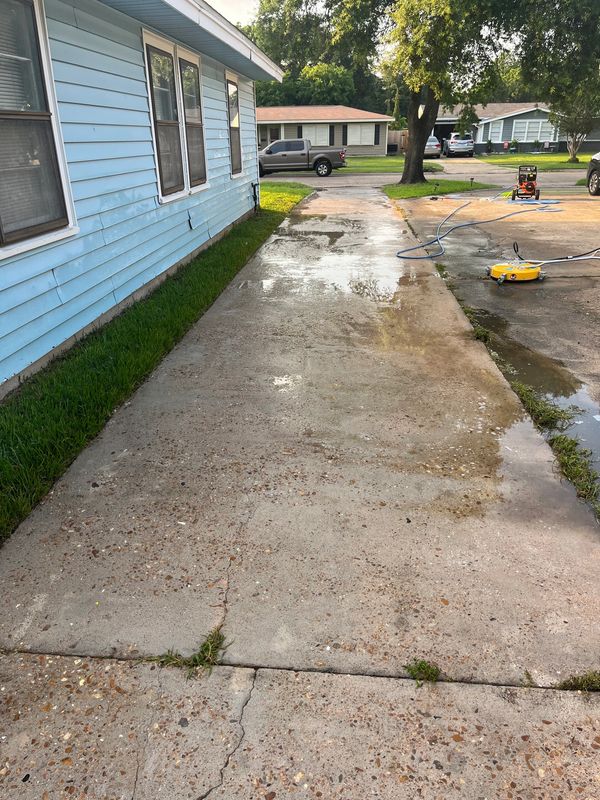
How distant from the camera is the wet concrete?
4465 mm

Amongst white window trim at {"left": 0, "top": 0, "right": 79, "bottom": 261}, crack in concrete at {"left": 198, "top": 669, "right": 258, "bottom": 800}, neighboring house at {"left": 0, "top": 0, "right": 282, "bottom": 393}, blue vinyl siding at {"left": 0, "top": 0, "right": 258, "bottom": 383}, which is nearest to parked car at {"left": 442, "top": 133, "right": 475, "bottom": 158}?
neighboring house at {"left": 0, "top": 0, "right": 282, "bottom": 393}

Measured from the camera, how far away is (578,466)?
3.30 meters

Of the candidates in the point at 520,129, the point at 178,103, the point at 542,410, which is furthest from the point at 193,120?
the point at 520,129

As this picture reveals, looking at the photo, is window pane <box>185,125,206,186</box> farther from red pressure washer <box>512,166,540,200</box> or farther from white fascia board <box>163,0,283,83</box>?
red pressure washer <box>512,166,540,200</box>

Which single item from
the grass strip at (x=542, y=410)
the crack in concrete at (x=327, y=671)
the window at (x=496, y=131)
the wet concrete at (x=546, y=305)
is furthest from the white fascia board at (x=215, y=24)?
the window at (x=496, y=131)

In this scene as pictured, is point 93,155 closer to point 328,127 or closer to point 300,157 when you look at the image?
point 300,157

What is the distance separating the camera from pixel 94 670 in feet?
6.81

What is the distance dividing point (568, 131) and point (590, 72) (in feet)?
51.6

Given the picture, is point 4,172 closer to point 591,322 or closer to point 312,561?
point 312,561

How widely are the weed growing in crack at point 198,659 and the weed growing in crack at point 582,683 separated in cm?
122

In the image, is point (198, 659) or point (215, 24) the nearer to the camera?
point (198, 659)

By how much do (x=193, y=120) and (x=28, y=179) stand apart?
4745 mm

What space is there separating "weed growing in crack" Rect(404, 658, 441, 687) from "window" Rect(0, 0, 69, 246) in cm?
363

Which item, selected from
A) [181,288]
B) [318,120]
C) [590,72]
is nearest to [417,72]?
[590,72]
